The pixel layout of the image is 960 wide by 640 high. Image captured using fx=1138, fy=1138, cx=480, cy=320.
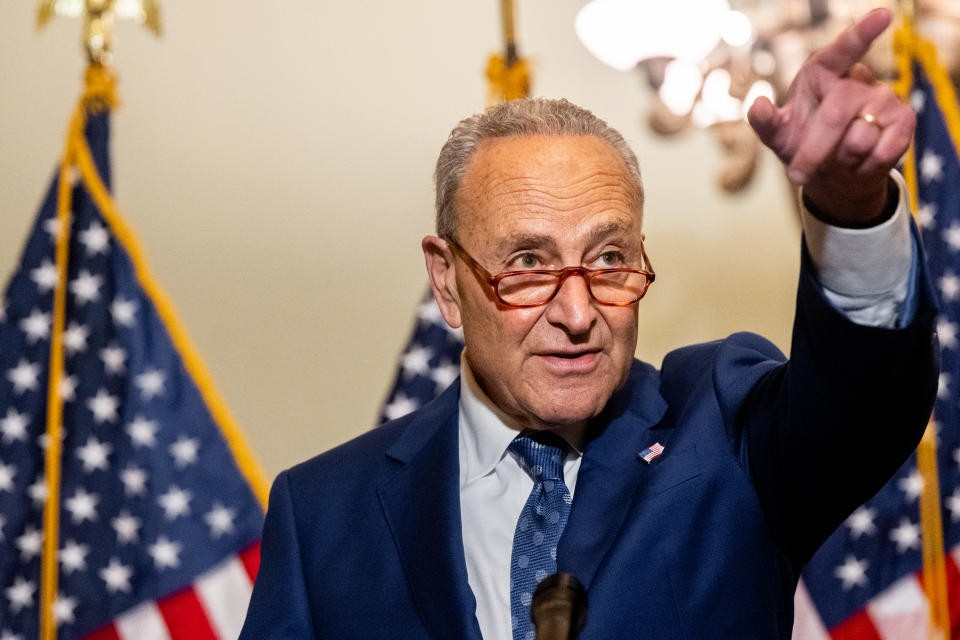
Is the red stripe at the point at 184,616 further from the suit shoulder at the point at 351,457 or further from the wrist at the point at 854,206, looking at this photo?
the wrist at the point at 854,206

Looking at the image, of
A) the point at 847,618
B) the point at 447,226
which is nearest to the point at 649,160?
the point at 847,618

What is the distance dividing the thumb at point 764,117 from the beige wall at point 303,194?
252 centimetres

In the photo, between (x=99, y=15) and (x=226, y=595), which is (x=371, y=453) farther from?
(x=99, y=15)

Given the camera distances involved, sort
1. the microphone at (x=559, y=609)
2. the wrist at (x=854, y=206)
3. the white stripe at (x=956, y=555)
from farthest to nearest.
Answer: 1. the white stripe at (x=956, y=555)
2. the wrist at (x=854, y=206)
3. the microphone at (x=559, y=609)

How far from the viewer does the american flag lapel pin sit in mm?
1644

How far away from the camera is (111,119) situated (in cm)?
333

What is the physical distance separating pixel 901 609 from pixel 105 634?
209cm

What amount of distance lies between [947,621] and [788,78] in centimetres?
177

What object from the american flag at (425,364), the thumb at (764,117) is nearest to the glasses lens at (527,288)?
the thumb at (764,117)

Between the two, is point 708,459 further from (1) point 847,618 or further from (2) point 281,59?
(2) point 281,59

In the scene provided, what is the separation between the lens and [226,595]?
10.1 ft

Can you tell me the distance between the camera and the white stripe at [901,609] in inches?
115

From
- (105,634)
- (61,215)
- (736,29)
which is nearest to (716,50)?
(736,29)

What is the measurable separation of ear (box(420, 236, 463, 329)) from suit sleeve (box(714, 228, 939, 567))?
543mm
